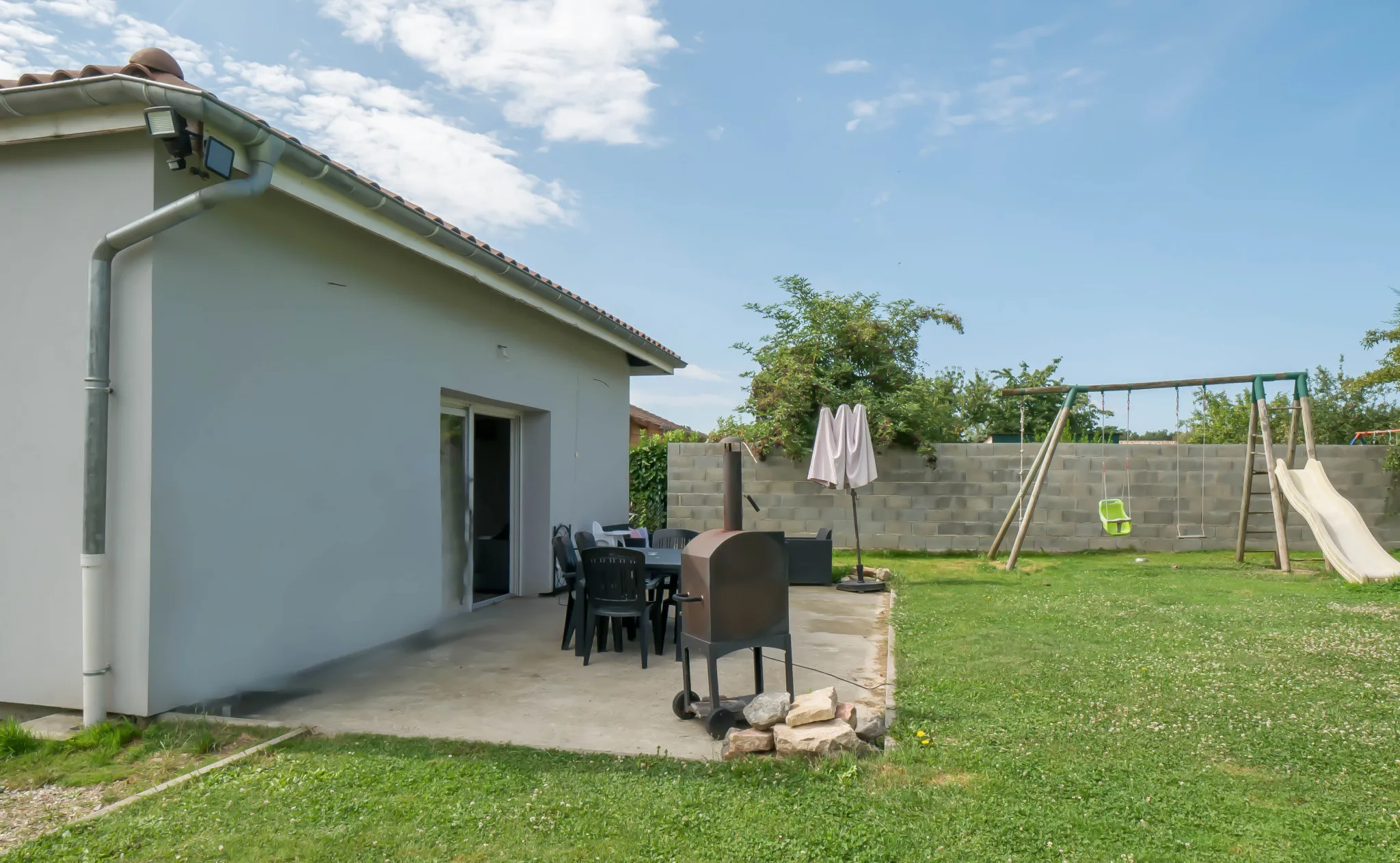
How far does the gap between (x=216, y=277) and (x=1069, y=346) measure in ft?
77.3

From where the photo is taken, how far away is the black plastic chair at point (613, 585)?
234 inches

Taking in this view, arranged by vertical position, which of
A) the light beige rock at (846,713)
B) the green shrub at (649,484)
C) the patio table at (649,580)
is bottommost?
the light beige rock at (846,713)

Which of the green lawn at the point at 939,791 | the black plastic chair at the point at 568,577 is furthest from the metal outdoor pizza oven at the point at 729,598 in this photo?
the black plastic chair at the point at 568,577

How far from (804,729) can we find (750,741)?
0.27 metres

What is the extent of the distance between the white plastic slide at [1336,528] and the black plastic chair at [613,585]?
→ 27.8ft

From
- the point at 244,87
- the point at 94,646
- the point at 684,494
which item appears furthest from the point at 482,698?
the point at 684,494

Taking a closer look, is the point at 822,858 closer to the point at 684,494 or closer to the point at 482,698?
the point at 482,698

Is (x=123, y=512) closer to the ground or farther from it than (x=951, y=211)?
closer to the ground

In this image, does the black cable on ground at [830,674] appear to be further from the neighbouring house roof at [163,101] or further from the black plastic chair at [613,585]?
the neighbouring house roof at [163,101]

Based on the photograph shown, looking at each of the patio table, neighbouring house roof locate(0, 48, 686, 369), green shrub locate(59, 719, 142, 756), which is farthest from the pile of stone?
neighbouring house roof locate(0, 48, 686, 369)

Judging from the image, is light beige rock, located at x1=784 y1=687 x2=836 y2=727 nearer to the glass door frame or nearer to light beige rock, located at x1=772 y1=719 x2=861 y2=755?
light beige rock, located at x1=772 y1=719 x2=861 y2=755

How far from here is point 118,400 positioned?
4348 millimetres

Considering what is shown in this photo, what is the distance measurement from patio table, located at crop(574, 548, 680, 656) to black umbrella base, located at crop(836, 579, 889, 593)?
3457 millimetres

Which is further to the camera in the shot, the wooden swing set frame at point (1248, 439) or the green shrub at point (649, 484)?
the green shrub at point (649, 484)
